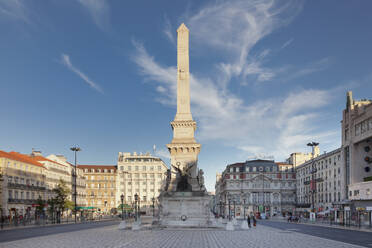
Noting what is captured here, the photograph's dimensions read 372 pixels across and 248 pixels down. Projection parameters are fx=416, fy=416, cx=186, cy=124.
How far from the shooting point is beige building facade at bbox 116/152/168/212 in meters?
146

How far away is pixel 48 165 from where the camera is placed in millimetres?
101625

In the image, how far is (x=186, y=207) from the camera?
4609 cm

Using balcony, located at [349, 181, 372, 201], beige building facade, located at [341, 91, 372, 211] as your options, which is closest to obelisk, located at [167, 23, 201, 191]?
balcony, located at [349, 181, 372, 201]

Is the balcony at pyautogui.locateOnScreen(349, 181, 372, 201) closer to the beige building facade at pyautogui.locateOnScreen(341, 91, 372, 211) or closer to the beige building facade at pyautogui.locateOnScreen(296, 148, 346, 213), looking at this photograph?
the beige building facade at pyautogui.locateOnScreen(341, 91, 372, 211)

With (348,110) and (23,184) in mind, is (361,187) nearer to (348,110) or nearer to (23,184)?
(348,110)

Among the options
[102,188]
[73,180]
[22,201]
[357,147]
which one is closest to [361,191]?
[357,147]

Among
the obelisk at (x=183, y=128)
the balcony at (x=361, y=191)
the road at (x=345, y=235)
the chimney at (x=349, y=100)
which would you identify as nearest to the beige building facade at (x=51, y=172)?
the obelisk at (x=183, y=128)

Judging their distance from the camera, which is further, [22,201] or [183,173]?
[22,201]

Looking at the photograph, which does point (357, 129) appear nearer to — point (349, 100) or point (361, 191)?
point (349, 100)

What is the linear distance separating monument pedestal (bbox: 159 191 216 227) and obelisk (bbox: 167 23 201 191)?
239 centimetres

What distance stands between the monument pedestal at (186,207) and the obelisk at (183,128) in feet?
7.83

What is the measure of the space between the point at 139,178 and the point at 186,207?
104 metres

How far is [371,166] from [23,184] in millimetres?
67600

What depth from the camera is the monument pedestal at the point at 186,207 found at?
4562cm
